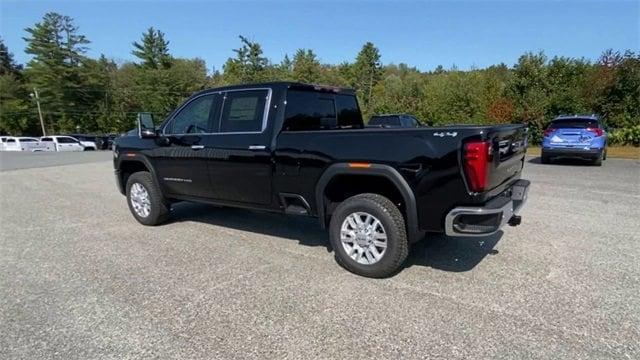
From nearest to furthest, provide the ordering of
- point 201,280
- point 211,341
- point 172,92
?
point 211,341 → point 201,280 → point 172,92

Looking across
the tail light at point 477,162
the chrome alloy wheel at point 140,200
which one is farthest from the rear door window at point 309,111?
the chrome alloy wheel at point 140,200

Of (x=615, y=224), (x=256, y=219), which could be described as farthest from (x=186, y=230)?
(x=615, y=224)

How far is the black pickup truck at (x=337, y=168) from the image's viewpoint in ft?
12.0

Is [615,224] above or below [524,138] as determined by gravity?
below

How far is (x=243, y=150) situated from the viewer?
493 centimetres

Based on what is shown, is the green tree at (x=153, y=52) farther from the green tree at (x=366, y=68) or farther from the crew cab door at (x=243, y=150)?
the crew cab door at (x=243, y=150)

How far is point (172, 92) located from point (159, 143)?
54942 mm

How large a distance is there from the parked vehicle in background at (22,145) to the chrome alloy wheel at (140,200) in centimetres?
3587

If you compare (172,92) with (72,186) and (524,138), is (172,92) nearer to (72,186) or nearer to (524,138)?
(72,186)

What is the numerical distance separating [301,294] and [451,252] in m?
1.99

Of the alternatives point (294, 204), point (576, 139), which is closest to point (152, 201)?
point (294, 204)

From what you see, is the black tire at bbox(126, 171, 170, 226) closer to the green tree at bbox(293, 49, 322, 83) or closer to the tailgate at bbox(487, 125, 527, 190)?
the tailgate at bbox(487, 125, 527, 190)

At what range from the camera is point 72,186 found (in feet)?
36.1

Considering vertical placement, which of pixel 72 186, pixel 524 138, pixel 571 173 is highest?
pixel 524 138
